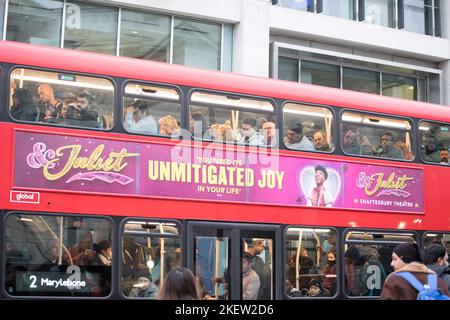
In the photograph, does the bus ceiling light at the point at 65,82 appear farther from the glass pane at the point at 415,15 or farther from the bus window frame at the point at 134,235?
the glass pane at the point at 415,15

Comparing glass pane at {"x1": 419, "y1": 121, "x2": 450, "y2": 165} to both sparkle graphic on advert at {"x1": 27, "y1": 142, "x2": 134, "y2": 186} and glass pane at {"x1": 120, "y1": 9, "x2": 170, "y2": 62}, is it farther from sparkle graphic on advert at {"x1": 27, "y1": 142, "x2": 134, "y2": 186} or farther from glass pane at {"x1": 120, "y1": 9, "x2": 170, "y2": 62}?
glass pane at {"x1": 120, "y1": 9, "x2": 170, "y2": 62}

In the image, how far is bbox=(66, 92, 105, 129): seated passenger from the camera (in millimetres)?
9273

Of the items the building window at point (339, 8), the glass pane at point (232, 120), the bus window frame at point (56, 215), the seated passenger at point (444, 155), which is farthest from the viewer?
the building window at point (339, 8)

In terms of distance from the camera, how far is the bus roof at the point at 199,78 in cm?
916

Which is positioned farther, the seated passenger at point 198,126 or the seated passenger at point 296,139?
the seated passenger at point 296,139

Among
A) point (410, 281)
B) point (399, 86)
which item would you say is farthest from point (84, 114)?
point (399, 86)

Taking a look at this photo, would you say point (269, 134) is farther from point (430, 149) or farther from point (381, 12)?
point (381, 12)

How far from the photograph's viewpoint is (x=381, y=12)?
66.3 ft

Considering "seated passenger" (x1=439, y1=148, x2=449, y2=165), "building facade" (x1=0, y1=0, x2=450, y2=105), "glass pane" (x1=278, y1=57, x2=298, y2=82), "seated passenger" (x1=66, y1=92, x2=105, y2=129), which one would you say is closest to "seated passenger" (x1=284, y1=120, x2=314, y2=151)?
"seated passenger" (x1=439, y1=148, x2=449, y2=165)

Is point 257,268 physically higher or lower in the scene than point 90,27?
lower

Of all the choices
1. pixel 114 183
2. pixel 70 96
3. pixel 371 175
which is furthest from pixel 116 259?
pixel 371 175

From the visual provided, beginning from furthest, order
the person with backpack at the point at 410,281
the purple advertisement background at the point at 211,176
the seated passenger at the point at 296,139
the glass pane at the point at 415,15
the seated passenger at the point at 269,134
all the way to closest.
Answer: the glass pane at the point at 415,15
the seated passenger at the point at 296,139
the seated passenger at the point at 269,134
the purple advertisement background at the point at 211,176
the person with backpack at the point at 410,281

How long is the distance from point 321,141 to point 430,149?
2275 mm

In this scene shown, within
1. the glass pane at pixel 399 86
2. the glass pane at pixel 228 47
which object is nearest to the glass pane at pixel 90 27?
the glass pane at pixel 228 47
